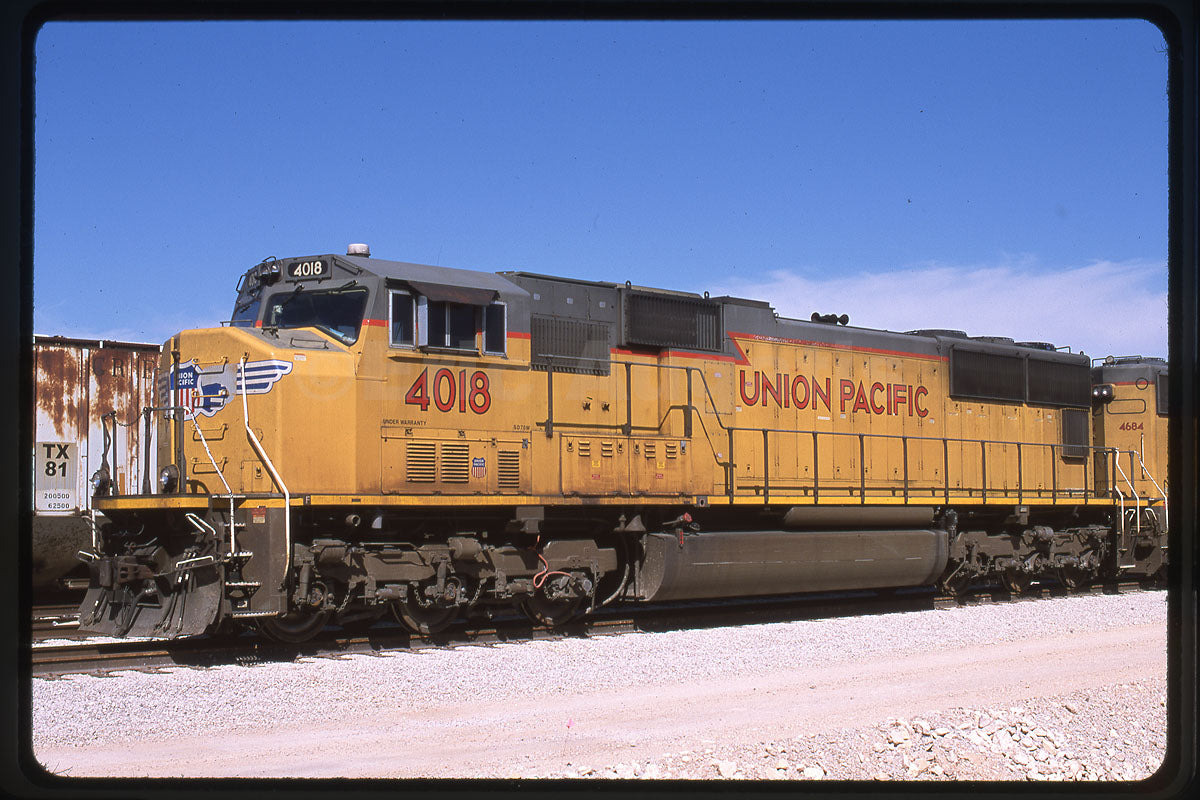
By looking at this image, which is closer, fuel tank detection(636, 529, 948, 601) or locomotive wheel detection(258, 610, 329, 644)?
locomotive wheel detection(258, 610, 329, 644)

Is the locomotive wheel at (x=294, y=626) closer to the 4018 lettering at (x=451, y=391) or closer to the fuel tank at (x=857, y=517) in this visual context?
the 4018 lettering at (x=451, y=391)

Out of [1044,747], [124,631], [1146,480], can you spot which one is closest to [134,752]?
[124,631]

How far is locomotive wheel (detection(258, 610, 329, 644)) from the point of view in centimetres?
1022

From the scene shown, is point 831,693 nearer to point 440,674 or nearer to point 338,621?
point 440,674

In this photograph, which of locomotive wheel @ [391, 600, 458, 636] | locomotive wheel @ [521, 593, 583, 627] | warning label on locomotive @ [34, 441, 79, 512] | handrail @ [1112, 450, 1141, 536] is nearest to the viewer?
locomotive wheel @ [391, 600, 458, 636]

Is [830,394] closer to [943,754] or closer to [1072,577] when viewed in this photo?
[1072,577]

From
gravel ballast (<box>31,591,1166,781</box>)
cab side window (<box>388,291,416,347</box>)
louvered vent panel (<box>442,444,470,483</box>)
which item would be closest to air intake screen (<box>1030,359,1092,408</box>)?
gravel ballast (<box>31,591,1166,781</box>)

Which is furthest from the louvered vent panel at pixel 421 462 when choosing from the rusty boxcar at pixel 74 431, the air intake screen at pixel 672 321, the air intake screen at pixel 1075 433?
the air intake screen at pixel 1075 433

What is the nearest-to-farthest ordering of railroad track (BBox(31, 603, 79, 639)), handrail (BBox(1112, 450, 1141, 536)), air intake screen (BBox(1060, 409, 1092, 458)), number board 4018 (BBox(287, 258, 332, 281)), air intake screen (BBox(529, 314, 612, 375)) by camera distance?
number board 4018 (BBox(287, 258, 332, 281)), air intake screen (BBox(529, 314, 612, 375)), railroad track (BBox(31, 603, 79, 639)), handrail (BBox(1112, 450, 1141, 536)), air intake screen (BBox(1060, 409, 1092, 458))

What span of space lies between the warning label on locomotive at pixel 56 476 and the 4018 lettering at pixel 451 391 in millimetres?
6955

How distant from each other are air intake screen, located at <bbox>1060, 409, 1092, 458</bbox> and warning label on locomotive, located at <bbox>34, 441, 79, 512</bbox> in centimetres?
1489

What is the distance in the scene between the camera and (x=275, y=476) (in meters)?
9.83

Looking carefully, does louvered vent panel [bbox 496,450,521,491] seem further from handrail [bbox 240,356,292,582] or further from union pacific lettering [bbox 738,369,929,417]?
union pacific lettering [bbox 738,369,929,417]

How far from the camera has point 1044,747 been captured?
6398mm
